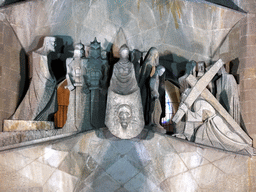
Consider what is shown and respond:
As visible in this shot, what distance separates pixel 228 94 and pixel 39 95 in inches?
151

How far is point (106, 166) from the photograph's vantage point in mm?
8922

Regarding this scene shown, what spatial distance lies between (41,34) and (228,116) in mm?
4408

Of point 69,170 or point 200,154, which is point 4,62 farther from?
point 200,154

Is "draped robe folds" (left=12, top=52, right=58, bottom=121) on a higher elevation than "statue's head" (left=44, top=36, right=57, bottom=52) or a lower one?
lower

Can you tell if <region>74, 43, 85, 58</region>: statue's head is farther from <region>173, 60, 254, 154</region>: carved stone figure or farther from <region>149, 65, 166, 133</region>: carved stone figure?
<region>173, 60, 254, 154</region>: carved stone figure

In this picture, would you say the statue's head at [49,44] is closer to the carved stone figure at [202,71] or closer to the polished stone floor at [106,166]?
the polished stone floor at [106,166]

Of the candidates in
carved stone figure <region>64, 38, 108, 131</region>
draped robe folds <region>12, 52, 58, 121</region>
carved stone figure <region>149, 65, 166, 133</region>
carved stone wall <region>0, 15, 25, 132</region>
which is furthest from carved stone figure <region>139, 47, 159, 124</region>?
carved stone wall <region>0, 15, 25, 132</region>

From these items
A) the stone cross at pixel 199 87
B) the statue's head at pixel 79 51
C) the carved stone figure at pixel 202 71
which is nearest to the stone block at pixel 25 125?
the statue's head at pixel 79 51

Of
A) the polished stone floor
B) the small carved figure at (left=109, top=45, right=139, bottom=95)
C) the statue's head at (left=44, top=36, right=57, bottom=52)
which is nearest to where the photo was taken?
the polished stone floor

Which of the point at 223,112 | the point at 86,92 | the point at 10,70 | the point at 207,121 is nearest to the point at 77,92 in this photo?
the point at 86,92

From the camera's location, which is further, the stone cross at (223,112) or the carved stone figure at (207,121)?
the stone cross at (223,112)

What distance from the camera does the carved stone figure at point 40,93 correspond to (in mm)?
10188

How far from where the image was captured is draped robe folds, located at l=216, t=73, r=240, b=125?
33.6ft

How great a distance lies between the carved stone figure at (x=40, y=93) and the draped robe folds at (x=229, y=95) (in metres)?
3.41
